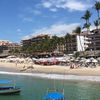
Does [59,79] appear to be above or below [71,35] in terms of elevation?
below

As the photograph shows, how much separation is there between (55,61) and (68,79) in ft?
109

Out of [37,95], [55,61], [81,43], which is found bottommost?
[37,95]

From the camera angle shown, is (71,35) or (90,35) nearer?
(90,35)

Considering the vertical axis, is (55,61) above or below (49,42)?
below

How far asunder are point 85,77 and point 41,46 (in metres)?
105

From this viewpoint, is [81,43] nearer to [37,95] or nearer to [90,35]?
[90,35]

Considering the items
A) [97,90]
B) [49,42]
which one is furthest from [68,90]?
[49,42]

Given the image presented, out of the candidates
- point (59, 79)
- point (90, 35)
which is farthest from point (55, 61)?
point (90, 35)

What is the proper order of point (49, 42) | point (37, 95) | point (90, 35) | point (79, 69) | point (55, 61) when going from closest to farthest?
point (37, 95)
point (79, 69)
point (55, 61)
point (90, 35)
point (49, 42)

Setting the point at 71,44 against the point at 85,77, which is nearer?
the point at 85,77

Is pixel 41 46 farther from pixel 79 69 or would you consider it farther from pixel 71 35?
pixel 79 69

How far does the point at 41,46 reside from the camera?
180m

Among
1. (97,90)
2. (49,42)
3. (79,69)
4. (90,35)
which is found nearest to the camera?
(97,90)

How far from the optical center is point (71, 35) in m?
182
